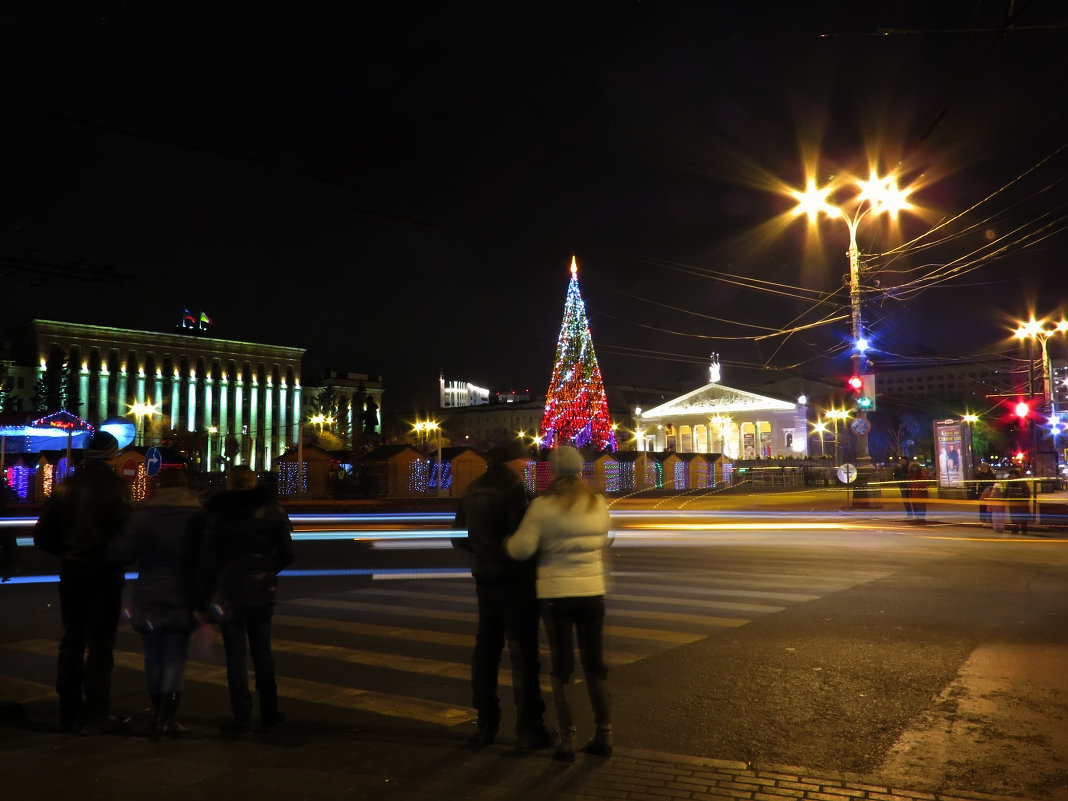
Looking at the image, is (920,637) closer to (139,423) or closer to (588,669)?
(588,669)

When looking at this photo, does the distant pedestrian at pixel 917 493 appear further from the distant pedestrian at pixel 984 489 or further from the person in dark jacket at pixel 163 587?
the person in dark jacket at pixel 163 587

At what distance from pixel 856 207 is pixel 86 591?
802 inches

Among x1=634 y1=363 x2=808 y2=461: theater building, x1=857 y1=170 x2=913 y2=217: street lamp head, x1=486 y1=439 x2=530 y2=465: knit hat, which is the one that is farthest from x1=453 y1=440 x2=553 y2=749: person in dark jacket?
x1=634 y1=363 x2=808 y2=461: theater building

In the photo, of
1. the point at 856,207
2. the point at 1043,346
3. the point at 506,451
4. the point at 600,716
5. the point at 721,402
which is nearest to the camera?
the point at 600,716

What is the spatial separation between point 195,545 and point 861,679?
197 inches

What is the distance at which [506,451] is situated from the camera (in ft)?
18.2

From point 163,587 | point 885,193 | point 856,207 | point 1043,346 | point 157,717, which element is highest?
point 856,207

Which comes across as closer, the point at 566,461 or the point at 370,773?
the point at 370,773

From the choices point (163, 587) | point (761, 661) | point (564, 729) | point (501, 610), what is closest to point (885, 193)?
point (761, 661)

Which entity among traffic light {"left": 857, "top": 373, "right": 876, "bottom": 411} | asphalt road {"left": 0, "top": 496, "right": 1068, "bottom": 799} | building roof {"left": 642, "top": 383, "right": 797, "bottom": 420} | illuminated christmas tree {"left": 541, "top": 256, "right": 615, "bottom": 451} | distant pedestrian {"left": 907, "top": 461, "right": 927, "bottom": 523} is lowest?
asphalt road {"left": 0, "top": 496, "right": 1068, "bottom": 799}

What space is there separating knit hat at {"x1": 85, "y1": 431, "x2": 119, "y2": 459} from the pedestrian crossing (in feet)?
6.05

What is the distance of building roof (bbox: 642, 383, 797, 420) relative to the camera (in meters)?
108

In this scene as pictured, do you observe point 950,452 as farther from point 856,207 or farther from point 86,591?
point 86,591

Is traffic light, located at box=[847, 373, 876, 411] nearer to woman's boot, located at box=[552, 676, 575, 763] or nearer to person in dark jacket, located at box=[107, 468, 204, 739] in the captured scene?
woman's boot, located at box=[552, 676, 575, 763]
